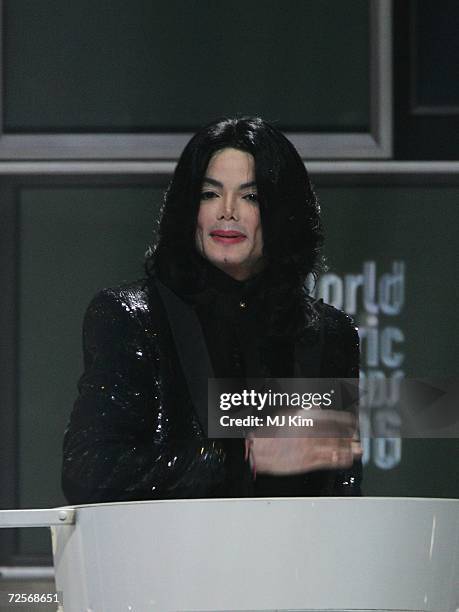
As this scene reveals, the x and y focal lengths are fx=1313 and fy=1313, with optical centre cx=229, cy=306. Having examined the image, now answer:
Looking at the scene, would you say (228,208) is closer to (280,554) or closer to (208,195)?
(208,195)

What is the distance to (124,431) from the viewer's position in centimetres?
90

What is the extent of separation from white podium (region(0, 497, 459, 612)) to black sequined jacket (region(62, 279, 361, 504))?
0.23m

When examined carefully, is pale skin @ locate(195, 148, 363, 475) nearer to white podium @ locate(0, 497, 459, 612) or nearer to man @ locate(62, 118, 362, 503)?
man @ locate(62, 118, 362, 503)

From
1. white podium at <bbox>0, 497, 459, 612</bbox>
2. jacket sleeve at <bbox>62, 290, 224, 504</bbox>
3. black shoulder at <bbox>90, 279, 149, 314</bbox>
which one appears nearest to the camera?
white podium at <bbox>0, 497, 459, 612</bbox>

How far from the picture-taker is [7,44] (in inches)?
56.2

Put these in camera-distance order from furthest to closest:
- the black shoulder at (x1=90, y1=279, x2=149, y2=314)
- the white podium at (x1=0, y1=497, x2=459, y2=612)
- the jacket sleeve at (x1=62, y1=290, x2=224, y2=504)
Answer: the black shoulder at (x1=90, y1=279, x2=149, y2=314) → the jacket sleeve at (x1=62, y1=290, x2=224, y2=504) → the white podium at (x1=0, y1=497, x2=459, y2=612)

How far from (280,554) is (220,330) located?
449 millimetres

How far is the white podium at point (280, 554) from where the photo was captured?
1.97 feet

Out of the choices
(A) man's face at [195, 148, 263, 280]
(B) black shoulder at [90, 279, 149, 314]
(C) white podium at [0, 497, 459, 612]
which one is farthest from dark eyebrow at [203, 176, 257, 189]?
(C) white podium at [0, 497, 459, 612]

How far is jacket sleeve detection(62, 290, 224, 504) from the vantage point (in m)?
0.86

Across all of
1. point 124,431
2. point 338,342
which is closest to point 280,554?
point 124,431

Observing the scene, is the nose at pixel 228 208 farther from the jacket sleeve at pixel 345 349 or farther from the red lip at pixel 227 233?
the jacket sleeve at pixel 345 349

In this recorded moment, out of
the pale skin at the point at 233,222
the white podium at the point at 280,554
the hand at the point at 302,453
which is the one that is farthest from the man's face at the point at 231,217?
the white podium at the point at 280,554

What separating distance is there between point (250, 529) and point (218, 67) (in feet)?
3.00
